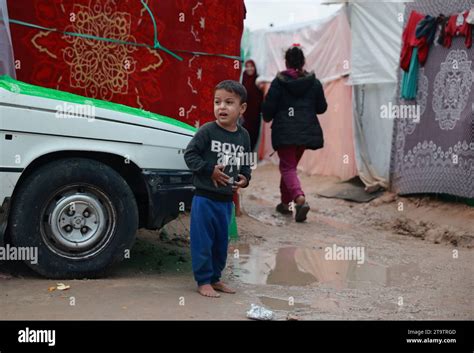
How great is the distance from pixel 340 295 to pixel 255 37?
1257 cm

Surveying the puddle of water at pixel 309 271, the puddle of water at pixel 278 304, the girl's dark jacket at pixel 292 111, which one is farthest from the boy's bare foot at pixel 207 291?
the girl's dark jacket at pixel 292 111

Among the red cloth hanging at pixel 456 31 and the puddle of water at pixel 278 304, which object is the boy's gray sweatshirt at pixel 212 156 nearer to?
the puddle of water at pixel 278 304

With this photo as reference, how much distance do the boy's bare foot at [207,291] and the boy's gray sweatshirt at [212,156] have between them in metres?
0.59

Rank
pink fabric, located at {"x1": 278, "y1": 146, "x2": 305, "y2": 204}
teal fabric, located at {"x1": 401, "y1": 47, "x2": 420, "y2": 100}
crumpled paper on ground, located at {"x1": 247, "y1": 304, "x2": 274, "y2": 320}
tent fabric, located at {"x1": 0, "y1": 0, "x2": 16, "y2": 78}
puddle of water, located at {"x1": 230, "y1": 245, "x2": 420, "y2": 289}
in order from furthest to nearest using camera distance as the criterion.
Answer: teal fabric, located at {"x1": 401, "y1": 47, "x2": 420, "y2": 100}
pink fabric, located at {"x1": 278, "y1": 146, "x2": 305, "y2": 204}
puddle of water, located at {"x1": 230, "y1": 245, "x2": 420, "y2": 289}
tent fabric, located at {"x1": 0, "y1": 0, "x2": 16, "y2": 78}
crumpled paper on ground, located at {"x1": 247, "y1": 304, "x2": 274, "y2": 320}

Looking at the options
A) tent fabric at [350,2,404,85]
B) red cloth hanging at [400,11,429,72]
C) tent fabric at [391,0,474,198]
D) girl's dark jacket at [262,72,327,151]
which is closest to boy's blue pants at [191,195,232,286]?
girl's dark jacket at [262,72,327,151]

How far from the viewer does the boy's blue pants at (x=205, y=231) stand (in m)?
4.45

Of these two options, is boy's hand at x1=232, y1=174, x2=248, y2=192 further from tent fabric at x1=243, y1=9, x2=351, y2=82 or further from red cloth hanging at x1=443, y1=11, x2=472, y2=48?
tent fabric at x1=243, y1=9, x2=351, y2=82

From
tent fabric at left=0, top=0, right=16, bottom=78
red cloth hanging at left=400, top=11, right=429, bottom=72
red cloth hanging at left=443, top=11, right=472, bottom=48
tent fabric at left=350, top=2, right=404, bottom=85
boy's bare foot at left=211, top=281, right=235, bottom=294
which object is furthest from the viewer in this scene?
tent fabric at left=350, top=2, right=404, bottom=85

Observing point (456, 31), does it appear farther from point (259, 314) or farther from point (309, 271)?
point (259, 314)

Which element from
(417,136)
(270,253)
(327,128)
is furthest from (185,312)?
(327,128)

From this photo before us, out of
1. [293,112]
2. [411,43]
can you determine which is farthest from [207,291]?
[411,43]

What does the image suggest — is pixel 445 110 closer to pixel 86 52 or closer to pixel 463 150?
pixel 463 150

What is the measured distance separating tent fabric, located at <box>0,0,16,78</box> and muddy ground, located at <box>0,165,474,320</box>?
1434 mm

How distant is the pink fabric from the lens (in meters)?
8.09
